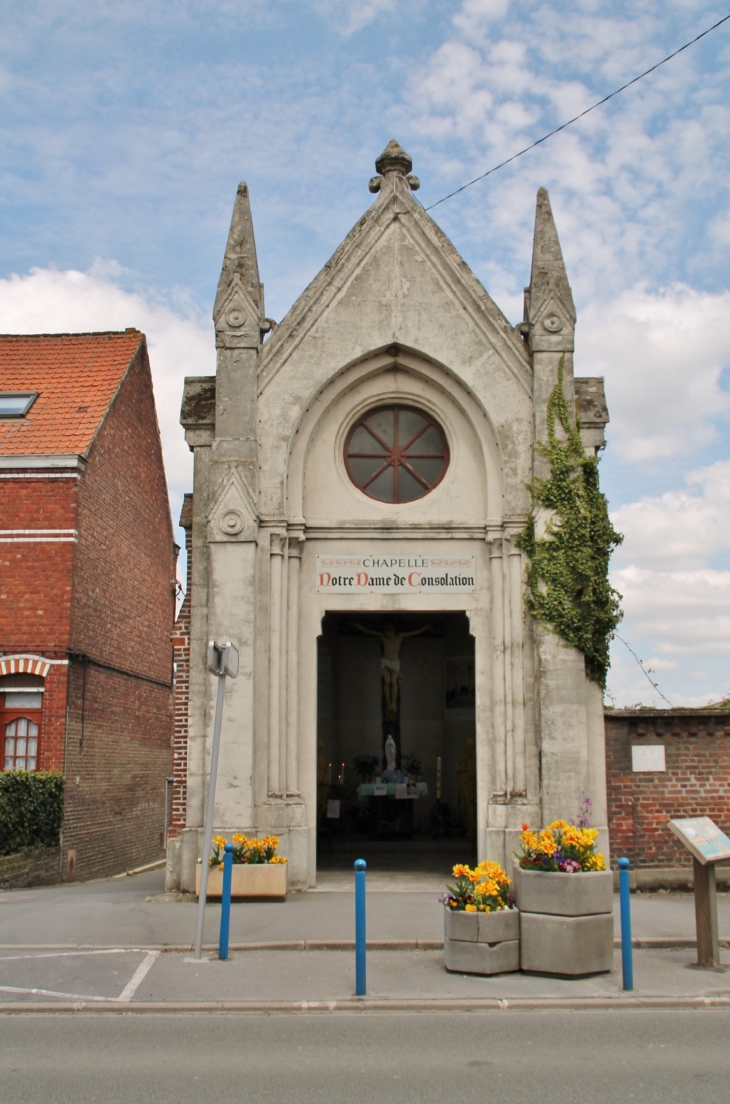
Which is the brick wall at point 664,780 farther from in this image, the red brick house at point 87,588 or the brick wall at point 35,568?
the brick wall at point 35,568

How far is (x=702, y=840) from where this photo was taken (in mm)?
9273

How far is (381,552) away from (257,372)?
9.98 feet

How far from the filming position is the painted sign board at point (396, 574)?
14172 millimetres

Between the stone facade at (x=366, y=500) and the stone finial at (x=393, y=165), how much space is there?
0.03 metres

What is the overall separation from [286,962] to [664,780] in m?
6.59

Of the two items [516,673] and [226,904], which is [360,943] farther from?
[516,673]

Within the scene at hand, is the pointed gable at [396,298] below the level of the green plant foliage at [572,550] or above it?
above

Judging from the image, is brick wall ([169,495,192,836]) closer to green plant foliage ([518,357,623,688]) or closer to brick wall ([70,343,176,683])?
green plant foliage ([518,357,623,688])

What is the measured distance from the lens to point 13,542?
19.1 m

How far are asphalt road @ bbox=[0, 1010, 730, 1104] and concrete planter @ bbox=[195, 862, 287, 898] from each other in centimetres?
457

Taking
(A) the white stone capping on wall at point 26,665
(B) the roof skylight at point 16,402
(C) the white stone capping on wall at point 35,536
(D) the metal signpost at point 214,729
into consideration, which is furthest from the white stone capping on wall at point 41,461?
(D) the metal signpost at point 214,729

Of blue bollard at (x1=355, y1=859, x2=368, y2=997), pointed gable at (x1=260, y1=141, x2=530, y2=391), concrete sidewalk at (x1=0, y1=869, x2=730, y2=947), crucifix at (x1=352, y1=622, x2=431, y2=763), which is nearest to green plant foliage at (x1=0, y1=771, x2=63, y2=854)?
concrete sidewalk at (x1=0, y1=869, x2=730, y2=947)

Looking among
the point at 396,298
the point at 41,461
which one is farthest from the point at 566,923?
the point at 41,461

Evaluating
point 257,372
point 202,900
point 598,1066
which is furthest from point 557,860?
point 257,372
